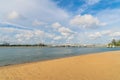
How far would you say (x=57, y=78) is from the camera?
9828 mm

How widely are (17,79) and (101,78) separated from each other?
5475mm

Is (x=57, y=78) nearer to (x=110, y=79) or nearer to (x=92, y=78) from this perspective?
(x=92, y=78)

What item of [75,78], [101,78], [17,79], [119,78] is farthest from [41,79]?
[119,78]

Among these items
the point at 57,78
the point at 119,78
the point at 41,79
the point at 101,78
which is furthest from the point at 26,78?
the point at 119,78

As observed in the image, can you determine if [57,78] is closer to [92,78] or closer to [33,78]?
[33,78]

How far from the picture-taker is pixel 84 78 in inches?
382

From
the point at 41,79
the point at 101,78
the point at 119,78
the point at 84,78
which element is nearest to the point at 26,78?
the point at 41,79

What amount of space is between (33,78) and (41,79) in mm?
660

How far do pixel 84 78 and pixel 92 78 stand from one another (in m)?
0.52

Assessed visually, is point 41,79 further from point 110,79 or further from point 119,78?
point 119,78

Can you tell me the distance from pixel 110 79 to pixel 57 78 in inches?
133

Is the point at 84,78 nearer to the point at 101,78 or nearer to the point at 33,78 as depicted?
the point at 101,78

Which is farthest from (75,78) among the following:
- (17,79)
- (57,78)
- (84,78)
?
(17,79)

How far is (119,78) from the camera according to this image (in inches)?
378
